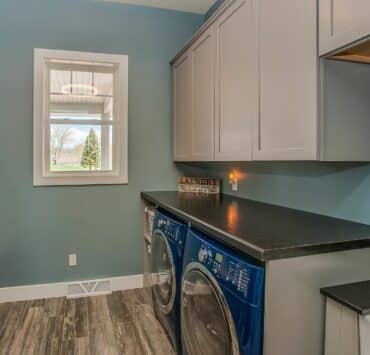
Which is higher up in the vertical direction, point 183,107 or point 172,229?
point 183,107

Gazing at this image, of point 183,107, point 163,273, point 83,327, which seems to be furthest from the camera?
point 183,107

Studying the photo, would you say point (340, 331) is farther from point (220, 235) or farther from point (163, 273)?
point (163, 273)

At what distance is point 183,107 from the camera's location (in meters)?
3.05

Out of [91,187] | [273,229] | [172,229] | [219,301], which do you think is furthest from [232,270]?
[91,187]

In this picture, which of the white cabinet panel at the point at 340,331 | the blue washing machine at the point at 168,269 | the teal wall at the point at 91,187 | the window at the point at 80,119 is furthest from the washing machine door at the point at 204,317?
the window at the point at 80,119

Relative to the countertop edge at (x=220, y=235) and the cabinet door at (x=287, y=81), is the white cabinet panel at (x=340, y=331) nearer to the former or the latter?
the countertop edge at (x=220, y=235)

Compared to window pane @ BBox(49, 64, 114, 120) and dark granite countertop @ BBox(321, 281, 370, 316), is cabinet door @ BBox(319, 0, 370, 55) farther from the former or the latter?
window pane @ BBox(49, 64, 114, 120)

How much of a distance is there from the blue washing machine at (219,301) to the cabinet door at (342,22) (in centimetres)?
91

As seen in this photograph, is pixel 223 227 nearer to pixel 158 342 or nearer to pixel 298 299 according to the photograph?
pixel 298 299

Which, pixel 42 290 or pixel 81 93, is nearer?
pixel 42 290

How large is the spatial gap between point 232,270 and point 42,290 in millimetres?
2414

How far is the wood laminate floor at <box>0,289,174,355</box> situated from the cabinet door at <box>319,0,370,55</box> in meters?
2.03

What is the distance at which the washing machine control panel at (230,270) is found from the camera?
1.21 meters

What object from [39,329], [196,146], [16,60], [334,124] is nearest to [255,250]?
[334,124]
